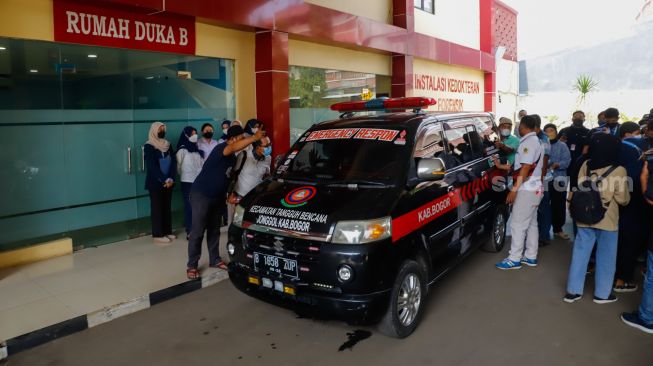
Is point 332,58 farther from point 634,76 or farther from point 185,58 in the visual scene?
point 634,76

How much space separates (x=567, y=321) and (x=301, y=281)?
2561 millimetres

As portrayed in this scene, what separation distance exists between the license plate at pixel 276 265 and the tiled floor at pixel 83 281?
5.82 feet

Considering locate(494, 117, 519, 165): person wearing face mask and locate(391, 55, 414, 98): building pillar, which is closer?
locate(494, 117, 519, 165): person wearing face mask

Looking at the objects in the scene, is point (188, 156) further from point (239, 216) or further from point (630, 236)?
point (630, 236)

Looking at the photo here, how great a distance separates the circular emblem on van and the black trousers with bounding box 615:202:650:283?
10.9 ft

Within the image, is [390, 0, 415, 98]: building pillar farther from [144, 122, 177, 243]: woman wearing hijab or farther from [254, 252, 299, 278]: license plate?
[254, 252, 299, 278]: license plate

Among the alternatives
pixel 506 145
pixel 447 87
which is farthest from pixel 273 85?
pixel 447 87

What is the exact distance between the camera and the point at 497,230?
22.0ft

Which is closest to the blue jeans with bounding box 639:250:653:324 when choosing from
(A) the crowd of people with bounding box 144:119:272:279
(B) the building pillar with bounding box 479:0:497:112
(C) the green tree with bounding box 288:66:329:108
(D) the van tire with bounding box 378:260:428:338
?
(D) the van tire with bounding box 378:260:428:338

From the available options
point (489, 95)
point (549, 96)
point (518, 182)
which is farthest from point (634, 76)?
point (518, 182)

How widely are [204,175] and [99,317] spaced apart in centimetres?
177

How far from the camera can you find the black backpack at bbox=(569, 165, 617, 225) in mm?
4578

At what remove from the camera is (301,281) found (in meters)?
3.92

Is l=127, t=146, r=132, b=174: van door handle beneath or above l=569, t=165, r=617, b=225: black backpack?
above
